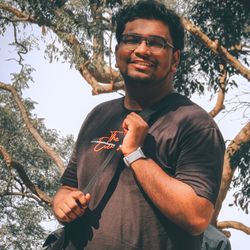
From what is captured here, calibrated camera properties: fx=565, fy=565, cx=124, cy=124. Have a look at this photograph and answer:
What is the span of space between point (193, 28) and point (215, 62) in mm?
1262

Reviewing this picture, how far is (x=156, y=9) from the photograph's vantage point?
7.90ft

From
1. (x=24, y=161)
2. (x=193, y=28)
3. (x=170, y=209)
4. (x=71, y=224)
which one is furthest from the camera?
(x=24, y=161)

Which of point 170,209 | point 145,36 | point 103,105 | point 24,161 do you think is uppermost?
point 145,36

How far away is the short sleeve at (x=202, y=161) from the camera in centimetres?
201

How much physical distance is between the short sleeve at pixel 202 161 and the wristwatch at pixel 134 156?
0.15 meters

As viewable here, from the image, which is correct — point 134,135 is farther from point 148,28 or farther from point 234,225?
point 234,225

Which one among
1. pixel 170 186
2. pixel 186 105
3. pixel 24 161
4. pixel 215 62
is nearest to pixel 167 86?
pixel 186 105

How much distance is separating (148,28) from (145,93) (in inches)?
11.0

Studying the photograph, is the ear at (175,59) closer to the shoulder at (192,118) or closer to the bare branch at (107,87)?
the shoulder at (192,118)

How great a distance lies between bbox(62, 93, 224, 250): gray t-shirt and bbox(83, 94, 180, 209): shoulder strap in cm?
2

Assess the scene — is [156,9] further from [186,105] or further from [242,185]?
[242,185]

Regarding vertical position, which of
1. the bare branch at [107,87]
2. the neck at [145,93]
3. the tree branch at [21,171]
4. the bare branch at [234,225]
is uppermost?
the neck at [145,93]

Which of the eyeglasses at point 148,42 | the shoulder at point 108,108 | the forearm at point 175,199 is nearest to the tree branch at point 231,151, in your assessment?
the shoulder at point 108,108

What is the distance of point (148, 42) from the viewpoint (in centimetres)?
231
